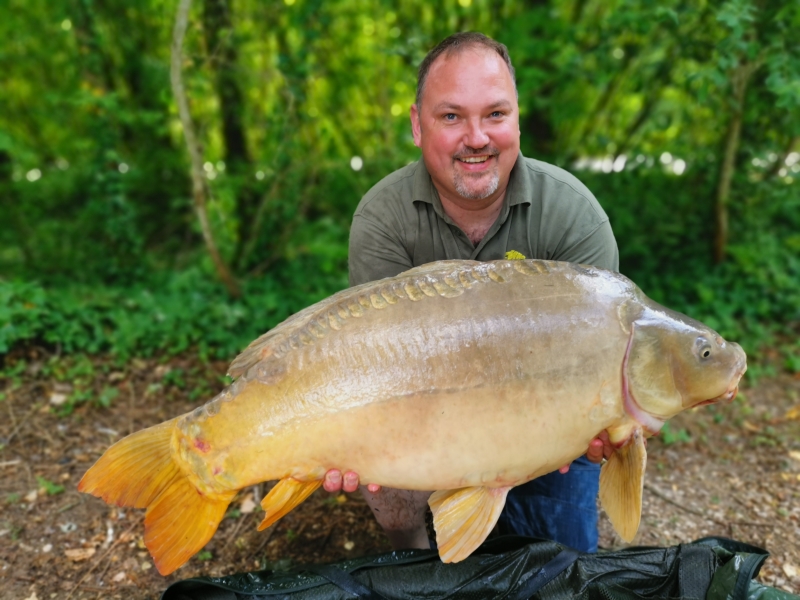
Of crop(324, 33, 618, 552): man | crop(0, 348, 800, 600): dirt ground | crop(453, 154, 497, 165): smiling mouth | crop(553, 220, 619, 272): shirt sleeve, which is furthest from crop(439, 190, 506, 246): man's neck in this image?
crop(0, 348, 800, 600): dirt ground

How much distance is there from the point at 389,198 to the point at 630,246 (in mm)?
2152

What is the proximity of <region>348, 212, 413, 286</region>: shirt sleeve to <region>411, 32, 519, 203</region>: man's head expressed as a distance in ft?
0.76

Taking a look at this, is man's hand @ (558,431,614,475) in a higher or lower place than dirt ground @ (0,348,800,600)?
higher

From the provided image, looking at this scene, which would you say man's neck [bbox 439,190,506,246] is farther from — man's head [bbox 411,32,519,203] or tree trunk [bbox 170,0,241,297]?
tree trunk [bbox 170,0,241,297]

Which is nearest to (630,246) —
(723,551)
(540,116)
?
(540,116)

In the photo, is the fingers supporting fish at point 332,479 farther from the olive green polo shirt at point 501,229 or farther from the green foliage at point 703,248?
the green foliage at point 703,248

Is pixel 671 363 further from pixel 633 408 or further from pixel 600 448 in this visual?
pixel 600 448

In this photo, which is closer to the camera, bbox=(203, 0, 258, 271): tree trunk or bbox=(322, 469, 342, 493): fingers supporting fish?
bbox=(322, 469, 342, 493): fingers supporting fish

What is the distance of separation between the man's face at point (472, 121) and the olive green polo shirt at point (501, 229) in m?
0.10

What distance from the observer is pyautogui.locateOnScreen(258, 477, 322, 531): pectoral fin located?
4.82 feet

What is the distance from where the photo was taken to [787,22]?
2.81 m

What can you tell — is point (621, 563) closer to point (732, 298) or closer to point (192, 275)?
point (732, 298)

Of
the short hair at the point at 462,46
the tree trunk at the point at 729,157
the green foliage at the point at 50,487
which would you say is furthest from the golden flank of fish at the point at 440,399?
the tree trunk at the point at 729,157

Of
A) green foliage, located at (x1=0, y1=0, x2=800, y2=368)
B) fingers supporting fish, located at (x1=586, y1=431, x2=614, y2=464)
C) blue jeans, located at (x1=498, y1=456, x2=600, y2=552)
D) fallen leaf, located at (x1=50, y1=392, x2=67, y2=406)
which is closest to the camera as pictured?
fingers supporting fish, located at (x1=586, y1=431, x2=614, y2=464)
